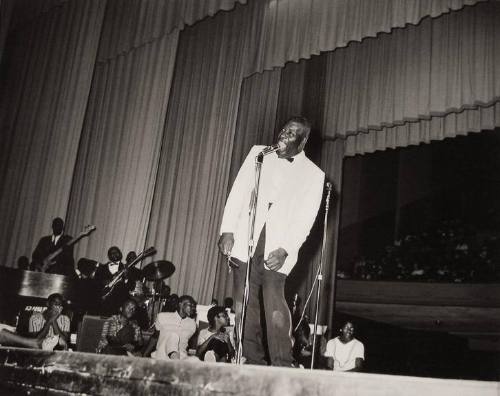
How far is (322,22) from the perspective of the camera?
6.61 m

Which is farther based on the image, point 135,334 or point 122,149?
point 122,149

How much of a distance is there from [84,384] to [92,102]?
752 cm

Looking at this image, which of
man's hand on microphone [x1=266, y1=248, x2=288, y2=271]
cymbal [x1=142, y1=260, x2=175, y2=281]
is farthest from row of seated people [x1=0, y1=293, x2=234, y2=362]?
man's hand on microphone [x1=266, y1=248, x2=288, y2=271]

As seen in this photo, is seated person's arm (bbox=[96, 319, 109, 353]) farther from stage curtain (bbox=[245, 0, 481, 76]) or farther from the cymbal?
stage curtain (bbox=[245, 0, 481, 76])

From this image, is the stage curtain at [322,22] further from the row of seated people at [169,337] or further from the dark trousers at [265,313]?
the dark trousers at [265,313]

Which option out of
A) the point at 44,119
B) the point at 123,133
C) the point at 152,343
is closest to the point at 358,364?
the point at 152,343

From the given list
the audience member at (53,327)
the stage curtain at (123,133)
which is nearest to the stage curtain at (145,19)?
the stage curtain at (123,133)

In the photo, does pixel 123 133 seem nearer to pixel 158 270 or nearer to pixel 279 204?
pixel 158 270

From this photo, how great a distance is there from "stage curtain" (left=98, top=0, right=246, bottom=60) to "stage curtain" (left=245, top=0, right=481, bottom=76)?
1.04 meters

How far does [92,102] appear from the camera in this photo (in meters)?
8.82

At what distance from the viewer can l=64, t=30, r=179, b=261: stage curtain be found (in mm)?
7984

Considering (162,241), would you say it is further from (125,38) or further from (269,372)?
(269,372)

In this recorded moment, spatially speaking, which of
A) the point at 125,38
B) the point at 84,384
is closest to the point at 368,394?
the point at 84,384

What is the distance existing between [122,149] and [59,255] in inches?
83.6
